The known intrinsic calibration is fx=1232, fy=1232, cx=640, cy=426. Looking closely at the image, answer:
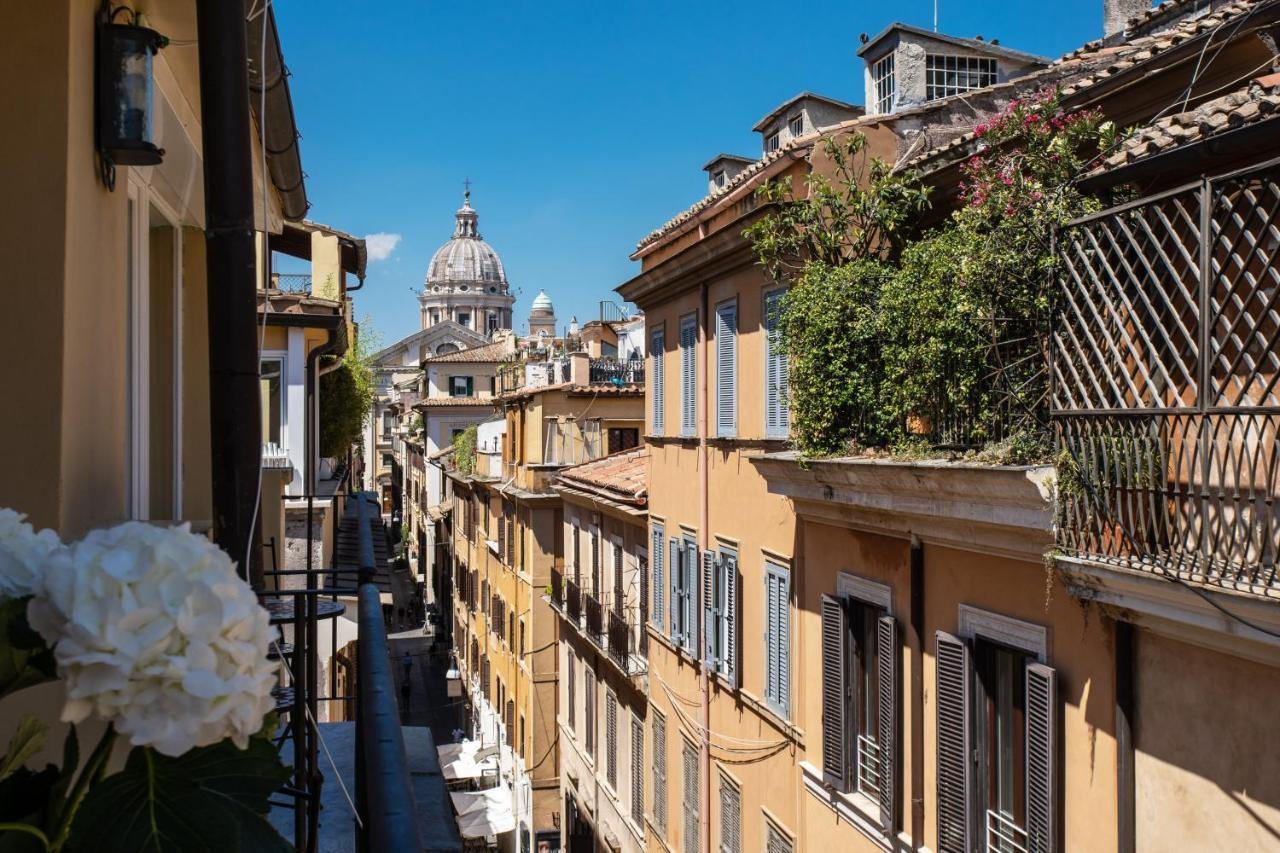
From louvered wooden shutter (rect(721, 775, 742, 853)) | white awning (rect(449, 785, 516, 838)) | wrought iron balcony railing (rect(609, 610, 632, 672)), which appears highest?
wrought iron balcony railing (rect(609, 610, 632, 672))

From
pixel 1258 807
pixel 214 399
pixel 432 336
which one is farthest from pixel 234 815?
pixel 432 336

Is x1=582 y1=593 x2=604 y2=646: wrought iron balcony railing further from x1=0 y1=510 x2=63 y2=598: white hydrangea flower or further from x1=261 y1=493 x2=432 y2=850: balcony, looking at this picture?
x1=0 y1=510 x2=63 y2=598: white hydrangea flower

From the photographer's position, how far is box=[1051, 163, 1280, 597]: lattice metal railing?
567cm

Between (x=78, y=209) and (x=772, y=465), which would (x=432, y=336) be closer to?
(x=772, y=465)

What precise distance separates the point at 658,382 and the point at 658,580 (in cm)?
291

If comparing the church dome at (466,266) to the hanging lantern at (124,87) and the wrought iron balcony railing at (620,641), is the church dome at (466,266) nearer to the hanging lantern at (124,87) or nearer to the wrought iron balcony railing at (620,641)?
the wrought iron balcony railing at (620,641)

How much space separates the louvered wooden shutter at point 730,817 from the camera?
1453cm

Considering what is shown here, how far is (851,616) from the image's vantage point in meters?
10.9

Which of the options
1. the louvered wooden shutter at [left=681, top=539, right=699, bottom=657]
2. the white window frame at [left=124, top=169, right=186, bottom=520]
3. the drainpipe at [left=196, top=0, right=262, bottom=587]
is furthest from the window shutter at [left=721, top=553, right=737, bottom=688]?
the drainpipe at [left=196, top=0, right=262, bottom=587]

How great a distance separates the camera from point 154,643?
119cm

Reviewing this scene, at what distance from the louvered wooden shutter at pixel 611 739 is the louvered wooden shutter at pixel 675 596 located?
5407 mm

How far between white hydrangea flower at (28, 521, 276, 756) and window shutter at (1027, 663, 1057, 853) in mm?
7127

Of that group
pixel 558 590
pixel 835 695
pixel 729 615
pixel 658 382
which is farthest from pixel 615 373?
pixel 835 695

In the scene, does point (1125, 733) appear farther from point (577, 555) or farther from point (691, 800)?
point (577, 555)
